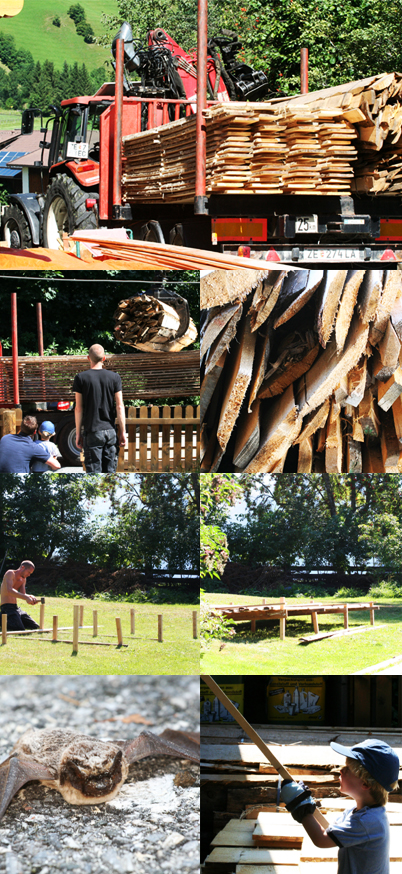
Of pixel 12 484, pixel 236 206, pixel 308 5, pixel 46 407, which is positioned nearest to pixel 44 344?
pixel 46 407

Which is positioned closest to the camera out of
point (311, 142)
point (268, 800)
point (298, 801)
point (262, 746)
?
point (298, 801)

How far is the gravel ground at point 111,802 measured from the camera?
4.27 metres

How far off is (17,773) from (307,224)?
19.9ft

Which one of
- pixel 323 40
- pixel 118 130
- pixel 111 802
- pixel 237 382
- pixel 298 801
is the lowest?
pixel 111 802

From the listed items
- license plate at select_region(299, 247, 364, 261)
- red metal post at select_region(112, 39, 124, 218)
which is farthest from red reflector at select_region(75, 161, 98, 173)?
license plate at select_region(299, 247, 364, 261)

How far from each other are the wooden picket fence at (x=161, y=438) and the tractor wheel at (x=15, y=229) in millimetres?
8676

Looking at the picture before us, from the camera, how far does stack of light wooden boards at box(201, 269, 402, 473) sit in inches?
179

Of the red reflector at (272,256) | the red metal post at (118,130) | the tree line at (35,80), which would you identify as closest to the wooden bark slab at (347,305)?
the red reflector at (272,256)

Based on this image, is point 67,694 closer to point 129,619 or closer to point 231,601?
point 129,619

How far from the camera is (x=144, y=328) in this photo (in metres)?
4.55

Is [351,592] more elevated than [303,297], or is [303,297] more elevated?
[303,297]

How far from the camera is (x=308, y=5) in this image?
2030 centimetres

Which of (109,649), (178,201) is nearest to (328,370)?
(109,649)

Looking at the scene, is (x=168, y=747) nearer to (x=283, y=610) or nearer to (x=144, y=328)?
(x=283, y=610)
